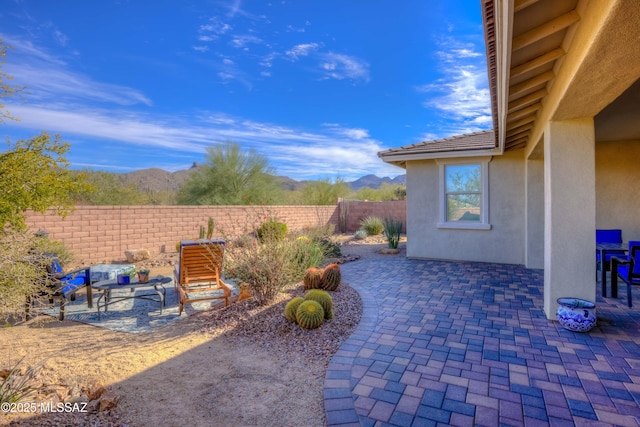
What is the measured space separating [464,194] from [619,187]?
375 centimetres

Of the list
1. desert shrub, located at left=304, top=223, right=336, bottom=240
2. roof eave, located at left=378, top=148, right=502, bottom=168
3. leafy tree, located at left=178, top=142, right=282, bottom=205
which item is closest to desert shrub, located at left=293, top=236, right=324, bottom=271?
desert shrub, located at left=304, top=223, right=336, bottom=240

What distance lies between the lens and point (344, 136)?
23.9m

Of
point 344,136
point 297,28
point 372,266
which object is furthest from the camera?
point 344,136

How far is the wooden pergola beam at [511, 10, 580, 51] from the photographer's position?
279 cm

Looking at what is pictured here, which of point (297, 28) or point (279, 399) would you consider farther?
point (297, 28)

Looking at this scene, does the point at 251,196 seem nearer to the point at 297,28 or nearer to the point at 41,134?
the point at 297,28

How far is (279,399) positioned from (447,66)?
1295 centimetres

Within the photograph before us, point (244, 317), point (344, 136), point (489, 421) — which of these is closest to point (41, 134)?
point (244, 317)

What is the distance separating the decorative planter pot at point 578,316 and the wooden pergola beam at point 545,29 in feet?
11.2

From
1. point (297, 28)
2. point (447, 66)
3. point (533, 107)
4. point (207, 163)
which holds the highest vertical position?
point (297, 28)

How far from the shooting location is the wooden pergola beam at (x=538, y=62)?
344 centimetres

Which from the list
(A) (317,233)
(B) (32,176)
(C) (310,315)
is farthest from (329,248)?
(B) (32,176)

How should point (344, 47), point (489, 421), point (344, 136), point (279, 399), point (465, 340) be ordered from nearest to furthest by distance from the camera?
point (489, 421) < point (279, 399) < point (465, 340) < point (344, 47) < point (344, 136)

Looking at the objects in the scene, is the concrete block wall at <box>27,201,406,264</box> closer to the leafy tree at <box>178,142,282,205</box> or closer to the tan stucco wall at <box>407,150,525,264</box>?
the tan stucco wall at <box>407,150,525,264</box>
